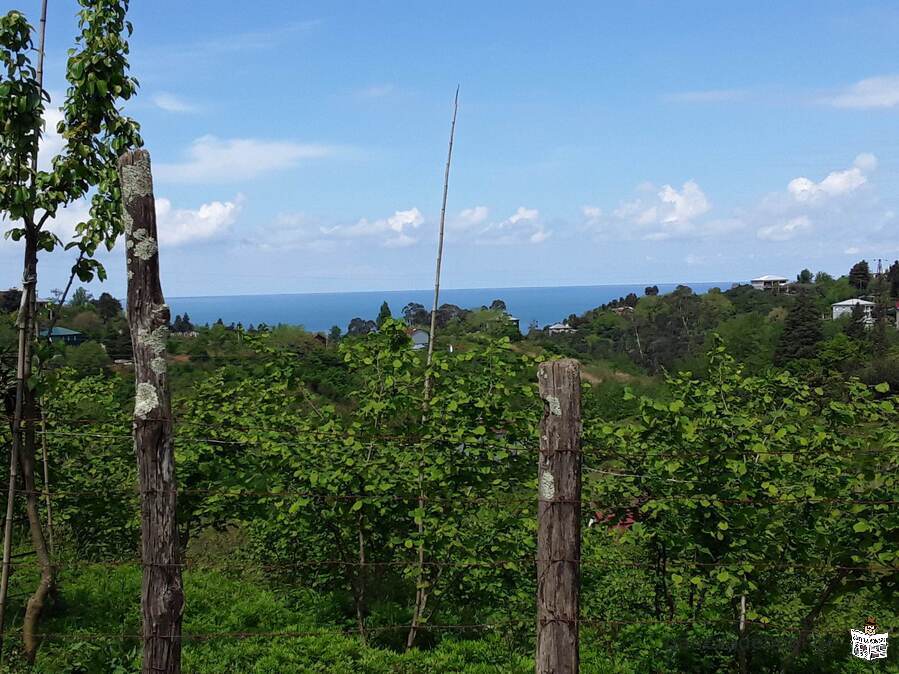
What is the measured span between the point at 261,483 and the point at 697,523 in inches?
148

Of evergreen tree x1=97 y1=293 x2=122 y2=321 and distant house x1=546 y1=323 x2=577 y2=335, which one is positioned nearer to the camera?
evergreen tree x1=97 y1=293 x2=122 y2=321

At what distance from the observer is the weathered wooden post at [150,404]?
13.8 feet

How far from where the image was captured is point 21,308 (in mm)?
5492

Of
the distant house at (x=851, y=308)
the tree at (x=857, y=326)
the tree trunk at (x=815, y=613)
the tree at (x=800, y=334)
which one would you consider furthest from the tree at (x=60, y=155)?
the distant house at (x=851, y=308)

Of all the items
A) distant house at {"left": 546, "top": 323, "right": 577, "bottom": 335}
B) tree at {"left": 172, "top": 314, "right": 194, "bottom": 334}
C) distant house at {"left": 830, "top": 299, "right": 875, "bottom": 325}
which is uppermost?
distant house at {"left": 830, "top": 299, "right": 875, "bottom": 325}

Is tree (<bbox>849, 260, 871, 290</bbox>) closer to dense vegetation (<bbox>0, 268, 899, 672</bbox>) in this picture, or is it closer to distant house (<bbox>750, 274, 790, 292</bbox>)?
distant house (<bbox>750, 274, 790, 292</bbox>)

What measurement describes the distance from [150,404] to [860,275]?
496ft

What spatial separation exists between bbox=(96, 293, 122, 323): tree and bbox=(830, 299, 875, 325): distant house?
84.6m

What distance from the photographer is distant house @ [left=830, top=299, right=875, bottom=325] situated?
104 m

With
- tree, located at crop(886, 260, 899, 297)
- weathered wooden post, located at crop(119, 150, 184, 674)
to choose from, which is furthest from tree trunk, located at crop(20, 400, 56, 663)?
tree, located at crop(886, 260, 899, 297)

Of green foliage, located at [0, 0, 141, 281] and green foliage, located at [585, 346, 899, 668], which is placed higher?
green foliage, located at [0, 0, 141, 281]

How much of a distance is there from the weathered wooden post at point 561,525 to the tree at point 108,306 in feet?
226

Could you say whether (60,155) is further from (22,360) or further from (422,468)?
(422,468)

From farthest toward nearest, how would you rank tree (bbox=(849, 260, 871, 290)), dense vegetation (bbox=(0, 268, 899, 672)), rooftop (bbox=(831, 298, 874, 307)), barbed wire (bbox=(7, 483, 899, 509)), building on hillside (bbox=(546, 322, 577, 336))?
tree (bbox=(849, 260, 871, 290)) → building on hillside (bbox=(546, 322, 577, 336)) → rooftop (bbox=(831, 298, 874, 307)) → dense vegetation (bbox=(0, 268, 899, 672)) → barbed wire (bbox=(7, 483, 899, 509))
